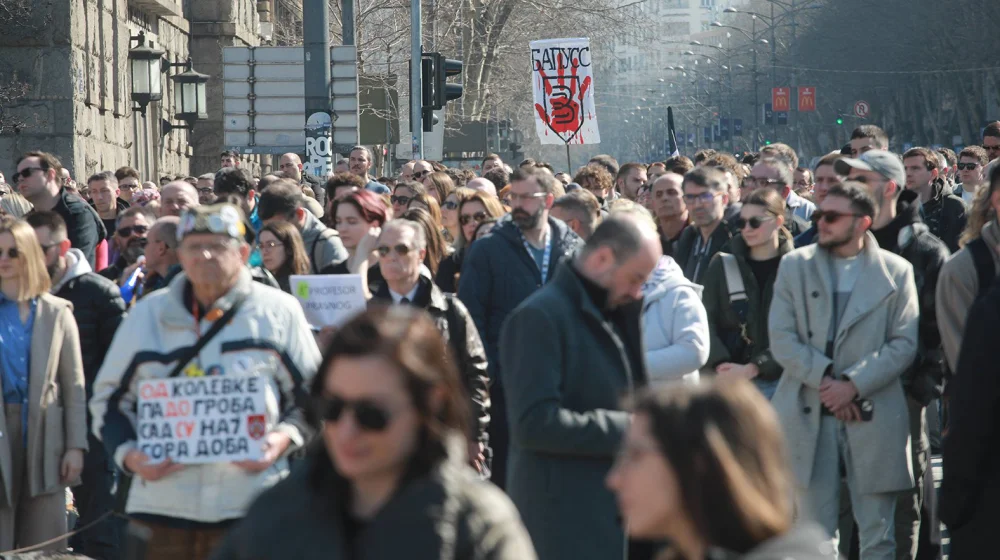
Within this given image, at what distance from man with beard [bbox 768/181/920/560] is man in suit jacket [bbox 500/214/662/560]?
2.02m

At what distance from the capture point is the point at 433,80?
63.8 feet

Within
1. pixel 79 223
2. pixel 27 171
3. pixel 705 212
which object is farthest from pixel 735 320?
pixel 27 171

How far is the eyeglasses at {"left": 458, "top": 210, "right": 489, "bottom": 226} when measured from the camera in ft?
30.8

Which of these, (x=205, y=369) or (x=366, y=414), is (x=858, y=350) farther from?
(x=366, y=414)

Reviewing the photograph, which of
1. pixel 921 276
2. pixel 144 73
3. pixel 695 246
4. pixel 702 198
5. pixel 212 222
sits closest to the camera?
pixel 212 222

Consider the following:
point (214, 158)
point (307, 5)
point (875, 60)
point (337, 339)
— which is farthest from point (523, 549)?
point (875, 60)

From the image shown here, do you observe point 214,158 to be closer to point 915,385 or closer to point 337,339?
point 915,385

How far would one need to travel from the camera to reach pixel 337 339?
3254mm

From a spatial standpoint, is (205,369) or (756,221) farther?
(756,221)

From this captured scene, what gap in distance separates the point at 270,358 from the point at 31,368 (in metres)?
2.27

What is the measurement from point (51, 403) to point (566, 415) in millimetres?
2894

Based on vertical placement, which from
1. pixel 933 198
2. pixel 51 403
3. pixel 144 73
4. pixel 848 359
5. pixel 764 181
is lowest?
pixel 51 403

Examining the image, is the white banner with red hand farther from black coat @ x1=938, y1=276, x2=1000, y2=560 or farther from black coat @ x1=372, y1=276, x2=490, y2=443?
black coat @ x1=938, y1=276, x2=1000, y2=560

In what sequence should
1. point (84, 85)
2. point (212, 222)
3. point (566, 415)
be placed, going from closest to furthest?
point (566, 415), point (212, 222), point (84, 85)
